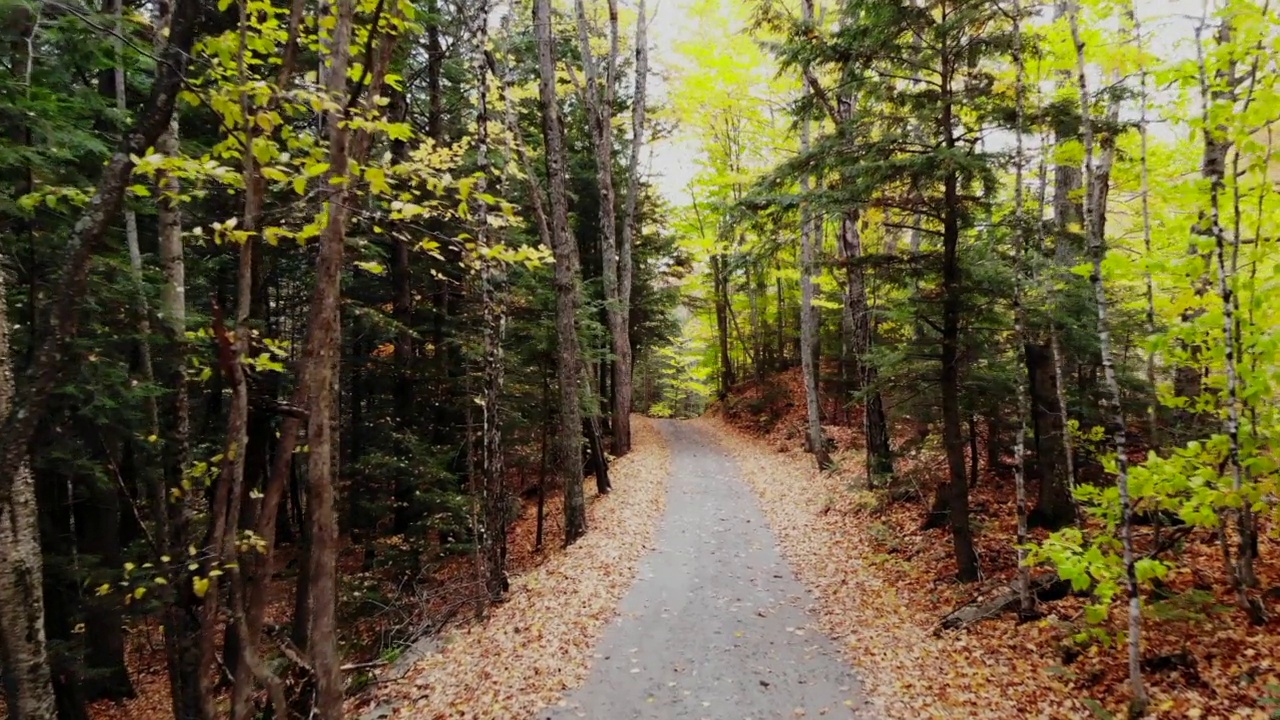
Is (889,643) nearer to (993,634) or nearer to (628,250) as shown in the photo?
(993,634)

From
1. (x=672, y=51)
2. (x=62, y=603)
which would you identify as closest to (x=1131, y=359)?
(x=672, y=51)

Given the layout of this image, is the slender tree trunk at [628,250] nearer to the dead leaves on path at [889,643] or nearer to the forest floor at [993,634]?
the dead leaves on path at [889,643]

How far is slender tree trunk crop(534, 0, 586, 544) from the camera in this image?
10.9m

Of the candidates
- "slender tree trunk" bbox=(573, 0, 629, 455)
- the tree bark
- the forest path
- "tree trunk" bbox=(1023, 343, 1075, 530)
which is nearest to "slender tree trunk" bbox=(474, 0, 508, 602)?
the forest path

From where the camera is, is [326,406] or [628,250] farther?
[628,250]

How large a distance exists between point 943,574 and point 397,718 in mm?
7418

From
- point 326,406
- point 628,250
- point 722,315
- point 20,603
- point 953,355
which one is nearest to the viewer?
point 326,406

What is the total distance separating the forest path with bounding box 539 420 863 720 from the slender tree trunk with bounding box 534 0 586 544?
1.97 m

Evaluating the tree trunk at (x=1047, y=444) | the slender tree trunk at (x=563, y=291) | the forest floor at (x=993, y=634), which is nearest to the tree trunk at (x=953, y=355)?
the forest floor at (x=993, y=634)

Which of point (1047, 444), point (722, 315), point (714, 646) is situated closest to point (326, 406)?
point (714, 646)

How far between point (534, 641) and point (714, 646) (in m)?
2.24

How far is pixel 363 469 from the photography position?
11.6m

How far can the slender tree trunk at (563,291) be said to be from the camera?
1092 centimetres

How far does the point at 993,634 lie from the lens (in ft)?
23.1
